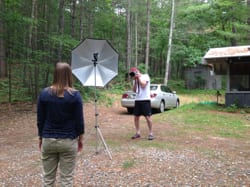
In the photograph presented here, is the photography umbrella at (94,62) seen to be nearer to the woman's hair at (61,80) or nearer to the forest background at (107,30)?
the woman's hair at (61,80)

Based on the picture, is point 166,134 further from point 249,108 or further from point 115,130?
point 249,108

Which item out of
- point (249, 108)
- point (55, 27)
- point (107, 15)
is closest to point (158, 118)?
point (249, 108)

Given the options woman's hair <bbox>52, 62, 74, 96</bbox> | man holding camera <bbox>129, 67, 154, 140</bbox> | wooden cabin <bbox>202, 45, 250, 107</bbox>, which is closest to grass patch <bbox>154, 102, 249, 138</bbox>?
wooden cabin <bbox>202, 45, 250, 107</bbox>

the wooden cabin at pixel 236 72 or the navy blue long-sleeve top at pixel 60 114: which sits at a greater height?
the wooden cabin at pixel 236 72

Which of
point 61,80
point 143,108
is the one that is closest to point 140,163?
point 143,108

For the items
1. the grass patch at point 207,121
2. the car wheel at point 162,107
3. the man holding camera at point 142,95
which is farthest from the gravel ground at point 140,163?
the car wheel at point 162,107

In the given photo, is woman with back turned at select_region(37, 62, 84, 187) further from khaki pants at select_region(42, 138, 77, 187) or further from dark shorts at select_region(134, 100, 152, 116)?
dark shorts at select_region(134, 100, 152, 116)

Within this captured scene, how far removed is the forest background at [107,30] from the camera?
12.0 meters

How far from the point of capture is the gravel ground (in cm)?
422

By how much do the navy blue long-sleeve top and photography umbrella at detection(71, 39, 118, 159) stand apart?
103 inches

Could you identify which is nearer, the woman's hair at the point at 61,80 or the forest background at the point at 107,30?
the woman's hair at the point at 61,80

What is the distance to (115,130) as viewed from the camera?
8.23 metres

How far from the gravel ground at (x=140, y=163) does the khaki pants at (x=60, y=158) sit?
977 mm

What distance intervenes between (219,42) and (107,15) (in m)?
9.49
